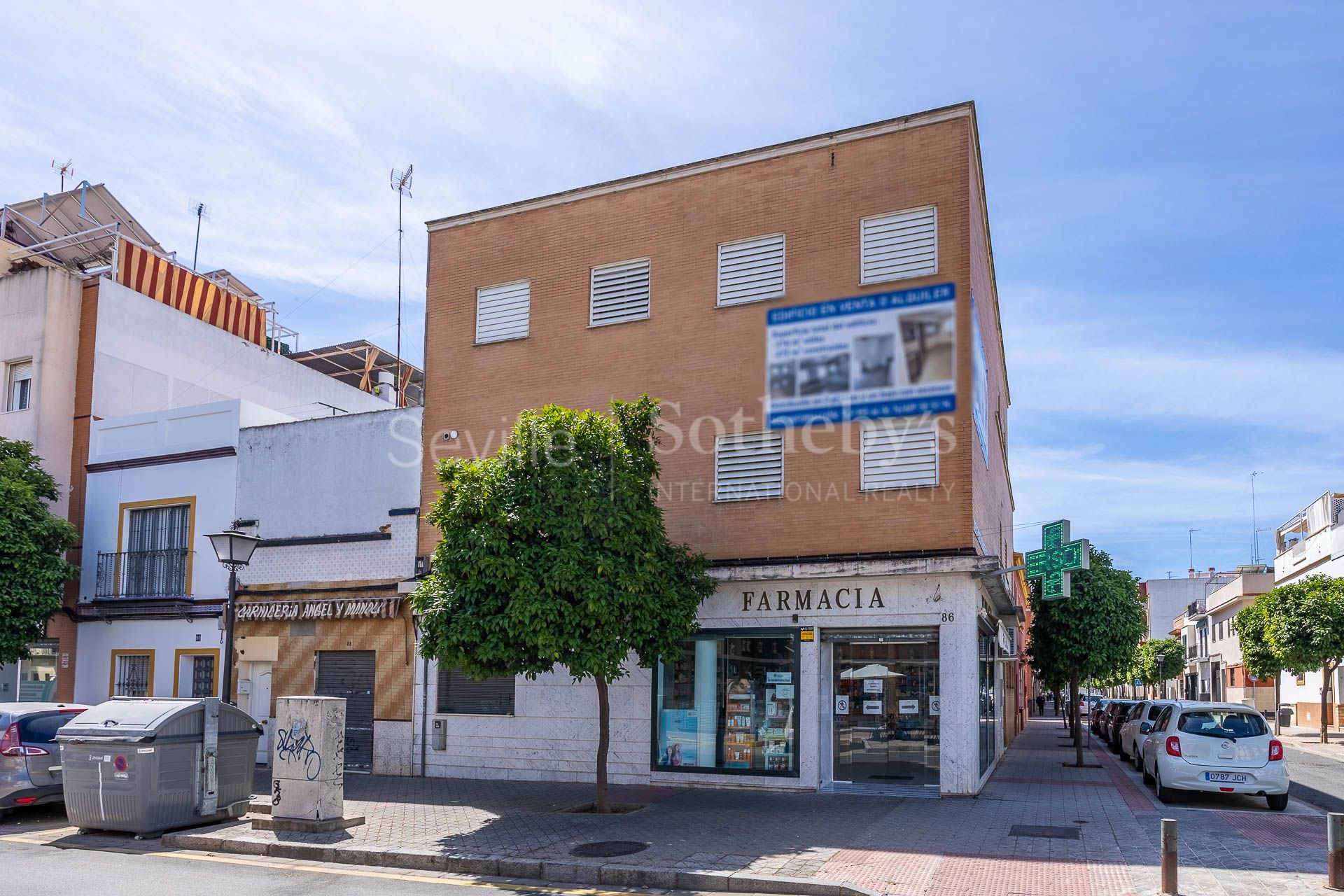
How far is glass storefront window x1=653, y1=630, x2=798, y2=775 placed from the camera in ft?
53.4

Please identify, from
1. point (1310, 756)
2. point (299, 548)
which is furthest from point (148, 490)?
point (1310, 756)

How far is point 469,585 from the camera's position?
13469 mm

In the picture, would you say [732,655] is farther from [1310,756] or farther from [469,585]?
[1310,756]

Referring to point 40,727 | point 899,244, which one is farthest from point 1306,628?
point 40,727

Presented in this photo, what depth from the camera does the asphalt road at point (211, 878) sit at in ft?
31.9

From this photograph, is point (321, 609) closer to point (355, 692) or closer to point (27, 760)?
point (355, 692)

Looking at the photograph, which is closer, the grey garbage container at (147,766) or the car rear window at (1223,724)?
the grey garbage container at (147,766)

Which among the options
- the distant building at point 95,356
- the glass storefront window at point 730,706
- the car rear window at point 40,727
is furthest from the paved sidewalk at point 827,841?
the distant building at point 95,356

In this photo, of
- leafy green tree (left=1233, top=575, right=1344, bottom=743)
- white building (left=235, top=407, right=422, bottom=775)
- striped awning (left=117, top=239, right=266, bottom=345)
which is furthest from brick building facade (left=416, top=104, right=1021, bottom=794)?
leafy green tree (left=1233, top=575, right=1344, bottom=743)

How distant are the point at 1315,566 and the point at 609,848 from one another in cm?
4629

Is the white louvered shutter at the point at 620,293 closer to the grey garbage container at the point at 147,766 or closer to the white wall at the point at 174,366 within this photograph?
the grey garbage container at the point at 147,766

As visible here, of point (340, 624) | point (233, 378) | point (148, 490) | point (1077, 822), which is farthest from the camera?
point (233, 378)

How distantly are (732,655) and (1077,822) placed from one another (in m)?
5.53

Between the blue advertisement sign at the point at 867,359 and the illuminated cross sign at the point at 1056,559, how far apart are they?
462cm
